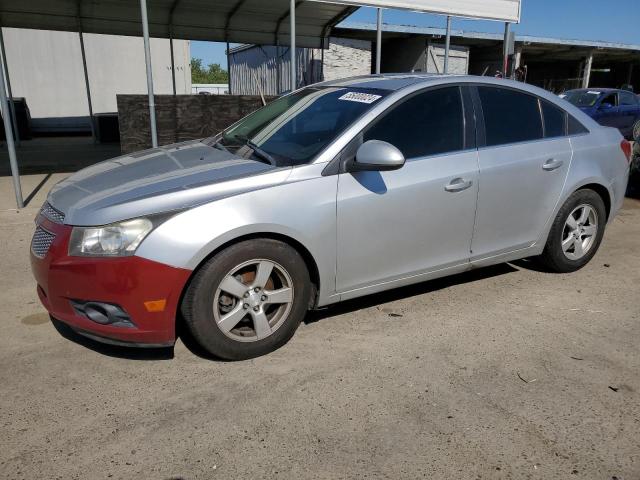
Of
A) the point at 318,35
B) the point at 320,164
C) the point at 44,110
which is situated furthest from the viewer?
the point at 44,110

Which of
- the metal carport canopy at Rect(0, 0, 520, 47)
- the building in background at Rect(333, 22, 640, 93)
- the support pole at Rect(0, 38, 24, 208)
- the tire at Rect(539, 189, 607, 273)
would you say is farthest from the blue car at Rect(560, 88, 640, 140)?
the support pole at Rect(0, 38, 24, 208)

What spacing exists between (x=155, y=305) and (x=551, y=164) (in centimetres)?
311

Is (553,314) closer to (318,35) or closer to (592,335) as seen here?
(592,335)

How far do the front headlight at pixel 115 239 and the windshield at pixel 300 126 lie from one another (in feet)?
3.04

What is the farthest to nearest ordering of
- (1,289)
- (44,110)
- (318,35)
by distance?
1. (44,110)
2. (318,35)
3. (1,289)

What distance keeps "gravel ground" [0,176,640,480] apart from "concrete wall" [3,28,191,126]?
17457mm

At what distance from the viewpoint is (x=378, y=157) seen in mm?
3133

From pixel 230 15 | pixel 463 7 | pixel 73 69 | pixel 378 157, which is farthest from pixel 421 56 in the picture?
pixel 378 157

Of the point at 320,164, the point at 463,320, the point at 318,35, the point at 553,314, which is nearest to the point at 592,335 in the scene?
the point at 553,314

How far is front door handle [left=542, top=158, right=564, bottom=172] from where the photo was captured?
13.4 feet

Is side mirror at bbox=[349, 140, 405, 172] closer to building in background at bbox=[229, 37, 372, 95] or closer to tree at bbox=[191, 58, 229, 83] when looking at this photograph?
building in background at bbox=[229, 37, 372, 95]

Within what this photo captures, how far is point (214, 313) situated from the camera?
2975mm

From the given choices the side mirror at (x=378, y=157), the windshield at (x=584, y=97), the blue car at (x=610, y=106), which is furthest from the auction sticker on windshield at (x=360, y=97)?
the windshield at (x=584, y=97)

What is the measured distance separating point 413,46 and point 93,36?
12740 mm
